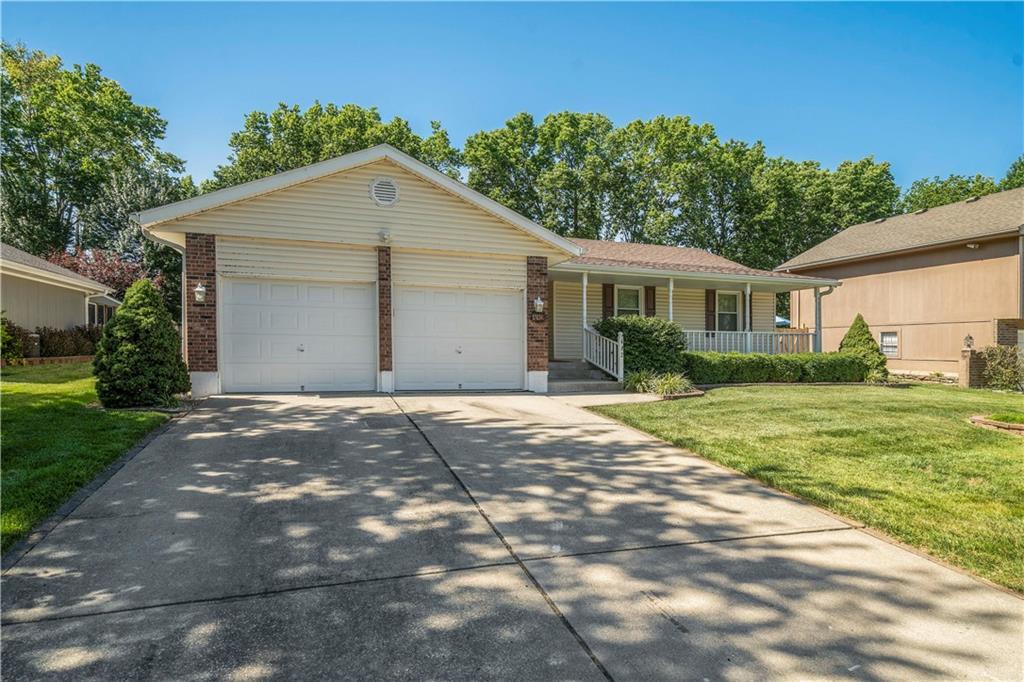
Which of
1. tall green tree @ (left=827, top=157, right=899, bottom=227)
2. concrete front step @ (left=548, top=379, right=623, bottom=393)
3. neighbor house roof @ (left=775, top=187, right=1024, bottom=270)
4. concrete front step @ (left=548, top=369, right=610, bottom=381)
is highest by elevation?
tall green tree @ (left=827, top=157, right=899, bottom=227)

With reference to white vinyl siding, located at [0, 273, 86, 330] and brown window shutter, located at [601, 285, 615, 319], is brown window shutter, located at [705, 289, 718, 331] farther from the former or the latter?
white vinyl siding, located at [0, 273, 86, 330]

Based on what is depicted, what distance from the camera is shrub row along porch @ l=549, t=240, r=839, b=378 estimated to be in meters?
14.9

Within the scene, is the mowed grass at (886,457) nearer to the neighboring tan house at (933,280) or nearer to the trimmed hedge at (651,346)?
the trimmed hedge at (651,346)

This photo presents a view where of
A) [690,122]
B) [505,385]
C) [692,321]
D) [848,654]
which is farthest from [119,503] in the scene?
[690,122]

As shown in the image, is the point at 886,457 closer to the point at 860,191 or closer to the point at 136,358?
the point at 136,358

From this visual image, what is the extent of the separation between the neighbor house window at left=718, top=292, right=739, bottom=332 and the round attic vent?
479 inches

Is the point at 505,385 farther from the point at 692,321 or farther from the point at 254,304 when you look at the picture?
the point at 692,321

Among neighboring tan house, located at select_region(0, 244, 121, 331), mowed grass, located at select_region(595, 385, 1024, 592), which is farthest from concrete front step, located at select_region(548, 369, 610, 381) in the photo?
neighboring tan house, located at select_region(0, 244, 121, 331)

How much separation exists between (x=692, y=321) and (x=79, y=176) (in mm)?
38196

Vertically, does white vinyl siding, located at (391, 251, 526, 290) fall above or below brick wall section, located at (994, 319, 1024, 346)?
above

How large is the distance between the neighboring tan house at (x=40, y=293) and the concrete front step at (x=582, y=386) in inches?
598

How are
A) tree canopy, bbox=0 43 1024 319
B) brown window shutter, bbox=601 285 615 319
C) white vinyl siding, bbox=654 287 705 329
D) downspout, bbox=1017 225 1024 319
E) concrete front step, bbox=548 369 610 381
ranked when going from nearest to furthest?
concrete front step, bbox=548 369 610 381 < downspout, bbox=1017 225 1024 319 < brown window shutter, bbox=601 285 615 319 < white vinyl siding, bbox=654 287 705 329 < tree canopy, bbox=0 43 1024 319

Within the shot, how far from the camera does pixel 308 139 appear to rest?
106 ft

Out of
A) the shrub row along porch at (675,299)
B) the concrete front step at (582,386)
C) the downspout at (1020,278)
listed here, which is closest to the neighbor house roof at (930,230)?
the downspout at (1020,278)
